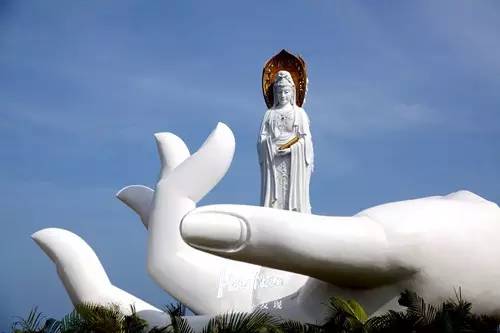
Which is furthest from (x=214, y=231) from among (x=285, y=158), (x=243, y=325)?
(x=285, y=158)

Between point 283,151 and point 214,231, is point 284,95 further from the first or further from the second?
point 214,231

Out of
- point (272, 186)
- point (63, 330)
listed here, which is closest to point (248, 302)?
point (63, 330)

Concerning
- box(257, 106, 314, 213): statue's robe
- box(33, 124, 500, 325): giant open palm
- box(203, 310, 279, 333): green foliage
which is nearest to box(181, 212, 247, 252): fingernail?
box(33, 124, 500, 325): giant open palm

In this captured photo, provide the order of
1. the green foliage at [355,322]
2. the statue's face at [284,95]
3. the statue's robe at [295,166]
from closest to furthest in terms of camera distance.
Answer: the green foliage at [355,322] → the statue's robe at [295,166] → the statue's face at [284,95]

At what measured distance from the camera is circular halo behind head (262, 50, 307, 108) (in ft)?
44.3

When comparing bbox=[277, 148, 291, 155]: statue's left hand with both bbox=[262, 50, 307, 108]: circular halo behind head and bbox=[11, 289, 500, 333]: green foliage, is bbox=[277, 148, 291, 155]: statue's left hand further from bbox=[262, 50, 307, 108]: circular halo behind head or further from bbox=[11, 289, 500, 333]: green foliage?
bbox=[11, 289, 500, 333]: green foliage

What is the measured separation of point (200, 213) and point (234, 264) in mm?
2712

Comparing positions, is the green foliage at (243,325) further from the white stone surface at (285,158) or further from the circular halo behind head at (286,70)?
the circular halo behind head at (286,70)

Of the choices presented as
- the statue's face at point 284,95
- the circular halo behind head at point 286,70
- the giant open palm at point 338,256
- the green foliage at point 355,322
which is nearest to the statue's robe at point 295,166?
the statue's face at point 284,95

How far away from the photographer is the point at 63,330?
7848 mm

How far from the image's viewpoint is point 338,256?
23.4ft

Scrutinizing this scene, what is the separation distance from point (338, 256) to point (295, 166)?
5.79 meters

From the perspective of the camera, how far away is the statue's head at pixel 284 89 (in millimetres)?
13328

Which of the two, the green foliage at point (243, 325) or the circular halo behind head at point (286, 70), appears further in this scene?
the circular halo behind head at point (286, 70)
